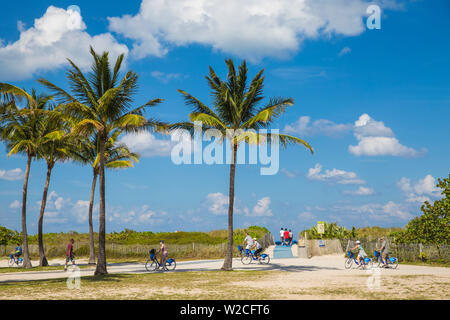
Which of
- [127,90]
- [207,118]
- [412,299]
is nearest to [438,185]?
[207,118]

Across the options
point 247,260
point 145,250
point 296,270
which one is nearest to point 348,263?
point 296,270

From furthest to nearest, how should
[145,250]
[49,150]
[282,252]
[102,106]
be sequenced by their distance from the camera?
[145,250] → [282,252] → [49,150] → [102,106]

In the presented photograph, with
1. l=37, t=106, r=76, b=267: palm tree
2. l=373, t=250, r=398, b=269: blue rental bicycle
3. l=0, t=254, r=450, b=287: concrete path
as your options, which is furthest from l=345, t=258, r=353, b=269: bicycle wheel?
l=37, t=106, r=76, b=267: palm tree

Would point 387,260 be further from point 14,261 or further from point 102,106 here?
Result: point 14,261

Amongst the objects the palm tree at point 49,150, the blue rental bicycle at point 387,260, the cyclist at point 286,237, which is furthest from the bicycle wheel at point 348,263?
the palm tree at point 49,150

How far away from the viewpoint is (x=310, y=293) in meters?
13.9

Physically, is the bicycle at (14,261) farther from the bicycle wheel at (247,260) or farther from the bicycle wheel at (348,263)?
the bicycle wheel at (348,263)

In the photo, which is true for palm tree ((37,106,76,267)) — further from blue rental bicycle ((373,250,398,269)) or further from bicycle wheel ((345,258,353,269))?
blue rental bicycle ((373,250,398,269))

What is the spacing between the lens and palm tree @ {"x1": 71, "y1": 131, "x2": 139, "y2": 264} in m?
33.6

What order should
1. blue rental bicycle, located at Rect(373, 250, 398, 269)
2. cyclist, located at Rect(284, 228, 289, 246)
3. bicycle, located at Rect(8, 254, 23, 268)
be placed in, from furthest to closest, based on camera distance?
cyclist, located at Rect(284, 228, 289, 246), bicycle, located at Rect(8, 254, 23, 268), blue rental bicycle, located at Rect(373, 250, 398, 269)

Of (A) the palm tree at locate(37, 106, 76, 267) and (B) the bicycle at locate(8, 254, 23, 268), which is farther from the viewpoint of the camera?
(B) the bicycle at locate(8, 254, 23, 268)

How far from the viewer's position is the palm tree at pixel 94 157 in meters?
33.6

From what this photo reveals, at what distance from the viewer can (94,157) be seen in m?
34.2
